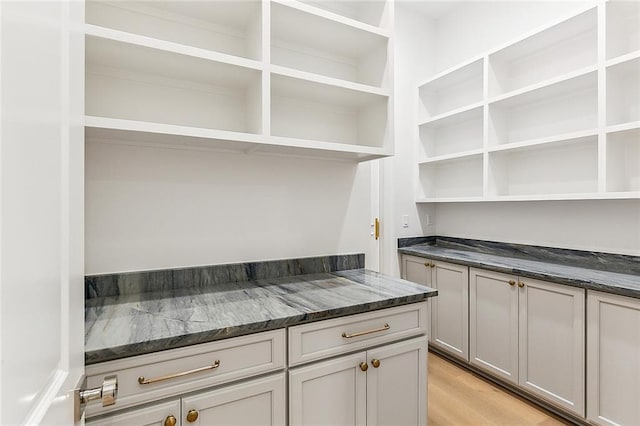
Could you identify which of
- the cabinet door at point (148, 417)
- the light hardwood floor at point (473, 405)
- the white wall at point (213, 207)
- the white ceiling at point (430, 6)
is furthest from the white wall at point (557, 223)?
the cabinet door at point (148, 417)

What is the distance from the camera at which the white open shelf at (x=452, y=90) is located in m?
2.82

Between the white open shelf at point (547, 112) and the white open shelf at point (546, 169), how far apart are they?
11cm

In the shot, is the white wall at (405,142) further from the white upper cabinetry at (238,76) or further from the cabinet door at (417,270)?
the white upper cabinetry at (238,76)

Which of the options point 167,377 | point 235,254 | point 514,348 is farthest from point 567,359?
point 167,377

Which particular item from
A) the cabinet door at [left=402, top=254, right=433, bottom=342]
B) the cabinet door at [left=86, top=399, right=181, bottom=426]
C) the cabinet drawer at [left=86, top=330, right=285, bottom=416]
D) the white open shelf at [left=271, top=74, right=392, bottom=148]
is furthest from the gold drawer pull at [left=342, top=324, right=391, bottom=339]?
the cabinet door at [left=402, top=254, right=433, bottom=342]

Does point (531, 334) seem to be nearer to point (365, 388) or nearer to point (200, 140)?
point (365, 388)

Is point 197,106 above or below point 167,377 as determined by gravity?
above

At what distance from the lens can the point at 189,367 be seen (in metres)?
1.12

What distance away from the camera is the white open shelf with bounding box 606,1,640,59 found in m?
1.97

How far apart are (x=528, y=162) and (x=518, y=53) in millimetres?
827

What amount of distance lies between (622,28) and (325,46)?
182cm

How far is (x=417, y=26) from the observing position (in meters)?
3.18

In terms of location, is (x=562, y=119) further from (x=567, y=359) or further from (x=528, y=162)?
(x=567, y=359)

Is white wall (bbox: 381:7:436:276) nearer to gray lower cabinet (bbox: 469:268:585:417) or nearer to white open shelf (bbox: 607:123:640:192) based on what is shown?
gray lower cabinet (bbox: 469:268:585:417)
